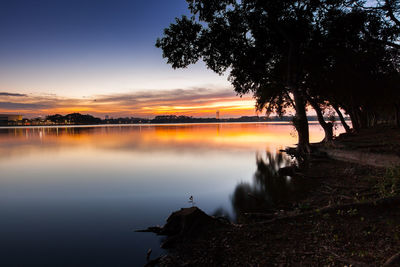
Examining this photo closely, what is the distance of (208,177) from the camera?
1677 centimetres

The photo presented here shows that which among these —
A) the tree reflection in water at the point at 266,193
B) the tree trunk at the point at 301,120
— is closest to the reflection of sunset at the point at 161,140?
the tree trunk at the point at 301,120

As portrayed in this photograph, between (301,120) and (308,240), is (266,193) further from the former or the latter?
(301,120)

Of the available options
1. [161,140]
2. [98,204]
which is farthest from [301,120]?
[161,140]

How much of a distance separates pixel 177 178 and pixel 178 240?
9.66 metres

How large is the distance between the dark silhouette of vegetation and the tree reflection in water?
7.53 meters

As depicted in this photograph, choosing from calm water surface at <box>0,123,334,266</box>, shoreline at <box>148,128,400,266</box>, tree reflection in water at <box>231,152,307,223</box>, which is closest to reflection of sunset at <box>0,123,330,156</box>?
calm water surface at <box>0,123,334,266</box>

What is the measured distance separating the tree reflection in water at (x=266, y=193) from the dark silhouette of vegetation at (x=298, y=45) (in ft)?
24.7

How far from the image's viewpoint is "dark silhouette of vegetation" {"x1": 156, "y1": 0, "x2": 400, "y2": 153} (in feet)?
56.5

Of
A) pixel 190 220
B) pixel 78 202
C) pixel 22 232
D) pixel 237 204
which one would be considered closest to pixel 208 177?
pixel 237 204

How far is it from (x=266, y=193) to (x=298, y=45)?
14743mm

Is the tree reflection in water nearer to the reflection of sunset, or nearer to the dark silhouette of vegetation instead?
the dark silhouette of vegetation

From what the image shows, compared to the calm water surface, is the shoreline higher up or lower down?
higher up

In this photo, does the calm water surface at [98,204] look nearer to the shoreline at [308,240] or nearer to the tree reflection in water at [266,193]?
the tree reflection in water at [266,193]

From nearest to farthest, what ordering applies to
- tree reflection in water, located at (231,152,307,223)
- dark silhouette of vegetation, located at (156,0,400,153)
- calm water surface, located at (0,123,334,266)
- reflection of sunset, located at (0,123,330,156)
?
1. calm water surface, located at (0,123,334,266)
2. tree reflection in water, located at (231,152,307,223)
3. dark silhouette of vegetation, located at (156,0,400,153)
4. reflection of sunset, located at (0,123,330,156)
